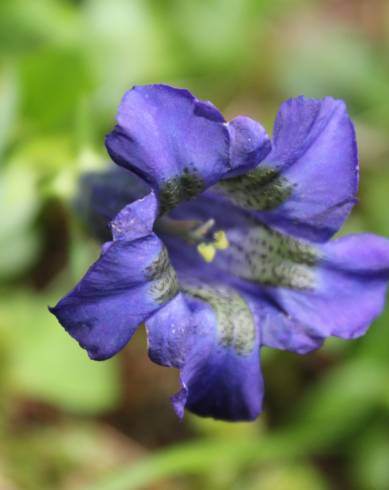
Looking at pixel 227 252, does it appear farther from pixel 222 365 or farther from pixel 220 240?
pixel 222 365

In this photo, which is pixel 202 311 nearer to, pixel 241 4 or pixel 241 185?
pixel 241 185

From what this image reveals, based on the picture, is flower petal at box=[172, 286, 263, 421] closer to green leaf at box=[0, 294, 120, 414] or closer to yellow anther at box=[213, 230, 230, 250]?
yellow anther at box=[213, 230, 230, 250]

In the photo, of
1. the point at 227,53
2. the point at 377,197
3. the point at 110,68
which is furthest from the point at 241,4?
the point at 377,197

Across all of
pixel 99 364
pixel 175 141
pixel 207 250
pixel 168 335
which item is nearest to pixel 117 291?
pixel 168 335

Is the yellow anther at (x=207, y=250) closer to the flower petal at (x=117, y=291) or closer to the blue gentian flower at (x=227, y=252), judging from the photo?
the blue gentian flower at (x=227, y=252)

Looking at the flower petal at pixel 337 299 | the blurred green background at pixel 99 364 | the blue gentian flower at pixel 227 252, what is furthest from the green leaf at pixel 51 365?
the flower petal at pixel 337 299

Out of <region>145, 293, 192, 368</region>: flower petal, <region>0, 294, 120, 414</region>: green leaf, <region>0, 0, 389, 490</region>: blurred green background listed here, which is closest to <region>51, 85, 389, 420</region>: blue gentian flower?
<region>145, 293, 192, 368</region>: flower petal
